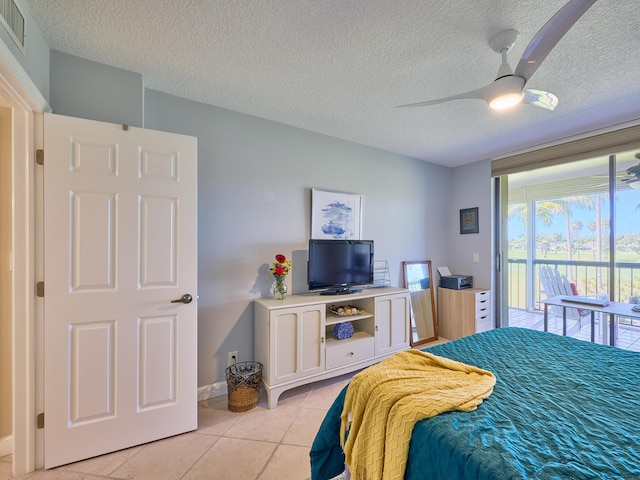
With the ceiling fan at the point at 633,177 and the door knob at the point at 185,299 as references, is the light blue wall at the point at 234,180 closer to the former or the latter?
the door knob at the point at 185,299

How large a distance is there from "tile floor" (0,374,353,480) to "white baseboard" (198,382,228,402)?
116 mm

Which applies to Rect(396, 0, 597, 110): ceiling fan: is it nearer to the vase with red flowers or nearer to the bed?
the bed

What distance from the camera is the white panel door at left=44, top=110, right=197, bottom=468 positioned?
1.62m

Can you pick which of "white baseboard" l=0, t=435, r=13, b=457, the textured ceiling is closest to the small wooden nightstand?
the textured ceiling

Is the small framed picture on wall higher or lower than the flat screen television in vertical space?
higher

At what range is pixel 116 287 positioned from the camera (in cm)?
175

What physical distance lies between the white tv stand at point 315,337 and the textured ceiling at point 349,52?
1734 millimetres

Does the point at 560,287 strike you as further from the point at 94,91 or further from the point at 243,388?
the point at 94,91

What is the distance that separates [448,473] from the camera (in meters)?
0.84

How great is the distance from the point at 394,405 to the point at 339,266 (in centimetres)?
183

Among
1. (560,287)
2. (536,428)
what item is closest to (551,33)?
(536,428)

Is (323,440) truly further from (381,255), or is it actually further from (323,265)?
(381,255)

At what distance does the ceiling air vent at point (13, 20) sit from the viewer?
1.25 meters

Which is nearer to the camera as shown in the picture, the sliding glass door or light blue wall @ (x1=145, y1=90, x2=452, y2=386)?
light blue wall @ (x1=145, y1=90, x2=452, y2=386)
